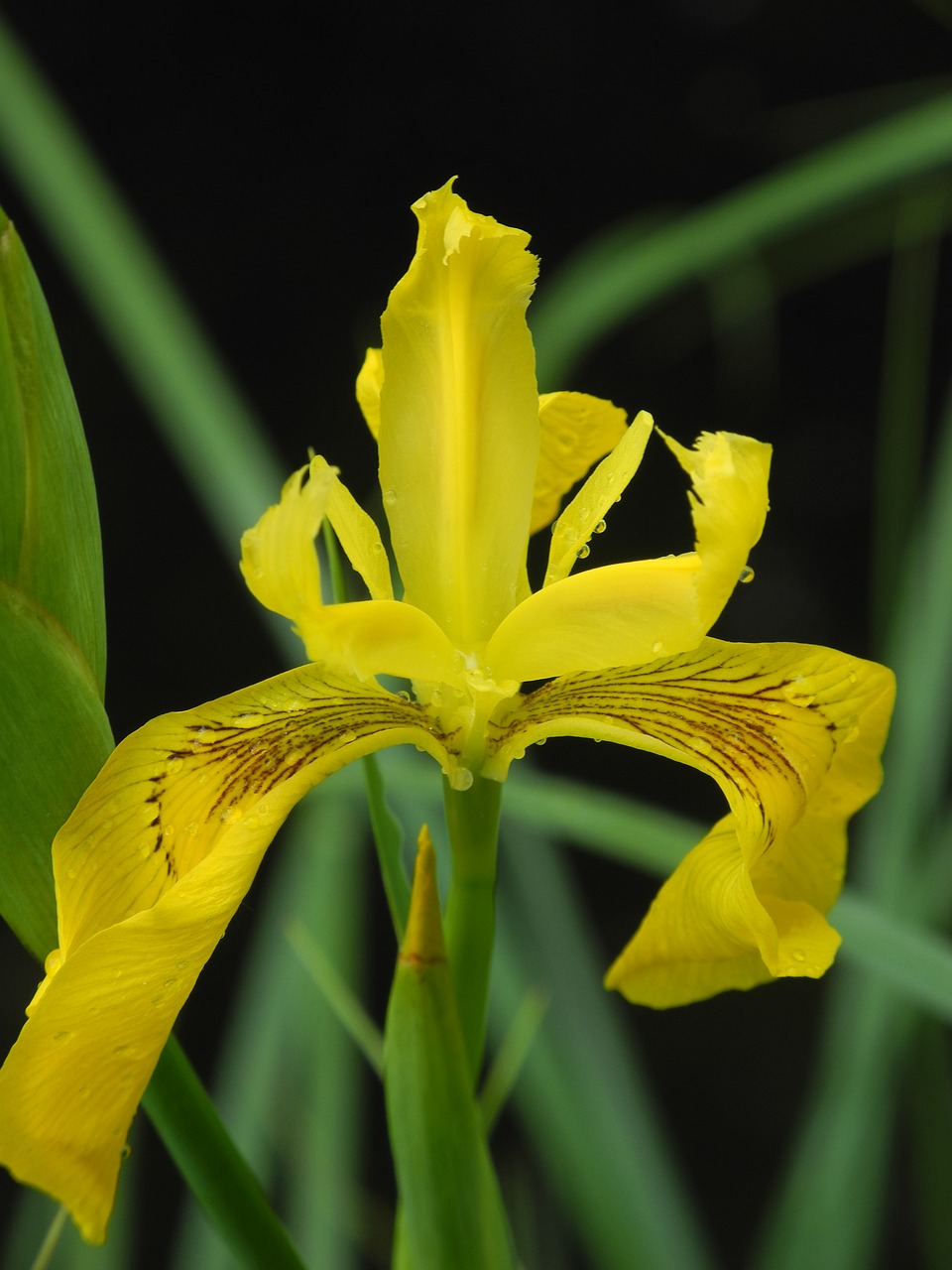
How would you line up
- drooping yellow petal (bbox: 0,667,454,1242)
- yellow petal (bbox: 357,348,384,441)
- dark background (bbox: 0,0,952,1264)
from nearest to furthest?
drooping yellow petal (bbox: 0,667,454,1242), yellow petal (bbox: 357,348,384,441), dark background (bbox: 0,0,952,1264)

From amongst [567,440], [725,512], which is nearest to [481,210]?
[567,440]

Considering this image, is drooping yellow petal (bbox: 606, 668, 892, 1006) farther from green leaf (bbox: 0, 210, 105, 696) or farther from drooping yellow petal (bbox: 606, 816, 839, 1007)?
green leaf (bbox: 0, 210, 105, 696)

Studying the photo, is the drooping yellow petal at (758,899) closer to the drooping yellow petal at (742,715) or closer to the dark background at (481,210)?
the drooping yellow petal at (742,715)

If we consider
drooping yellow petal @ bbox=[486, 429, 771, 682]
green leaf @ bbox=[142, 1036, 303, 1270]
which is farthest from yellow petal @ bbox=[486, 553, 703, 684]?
green leaf @ bbox=[142, 1036, 303, 1270]

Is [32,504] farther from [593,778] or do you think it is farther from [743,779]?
[593,778]

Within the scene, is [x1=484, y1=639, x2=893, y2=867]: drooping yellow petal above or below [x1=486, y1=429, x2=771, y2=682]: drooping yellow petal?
below

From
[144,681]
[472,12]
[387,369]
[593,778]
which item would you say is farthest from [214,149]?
[387,369]

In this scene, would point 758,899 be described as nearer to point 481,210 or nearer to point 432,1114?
point 432,1114

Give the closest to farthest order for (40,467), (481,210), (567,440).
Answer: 1. (40,467)
2. (567,440)
3. (481,210)
